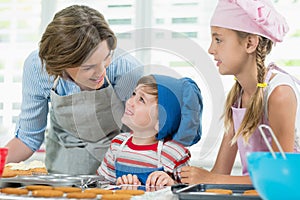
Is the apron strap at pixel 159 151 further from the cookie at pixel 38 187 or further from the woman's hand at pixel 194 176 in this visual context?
the cookie at pixel 38 187

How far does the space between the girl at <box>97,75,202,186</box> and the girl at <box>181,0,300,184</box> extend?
118mm

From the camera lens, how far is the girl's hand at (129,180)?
1448mm

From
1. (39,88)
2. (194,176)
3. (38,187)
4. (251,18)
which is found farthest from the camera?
(39,88)

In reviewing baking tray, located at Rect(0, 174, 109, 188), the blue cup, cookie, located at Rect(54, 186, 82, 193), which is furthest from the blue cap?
the blue cup

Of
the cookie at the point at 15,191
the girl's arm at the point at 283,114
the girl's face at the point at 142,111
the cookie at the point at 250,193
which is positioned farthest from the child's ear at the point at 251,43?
the cookie at the point at 15,191

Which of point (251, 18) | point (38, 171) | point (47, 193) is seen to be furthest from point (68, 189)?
point (251, 18)

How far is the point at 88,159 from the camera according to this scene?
5.96ft

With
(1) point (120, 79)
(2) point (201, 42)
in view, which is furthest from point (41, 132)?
(2) point (201, 42)

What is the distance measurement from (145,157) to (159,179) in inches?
6.4

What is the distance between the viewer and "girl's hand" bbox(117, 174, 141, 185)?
145cm

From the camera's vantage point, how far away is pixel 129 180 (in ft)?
4.76

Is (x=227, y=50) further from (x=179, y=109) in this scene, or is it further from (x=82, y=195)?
(x=82, y=195)

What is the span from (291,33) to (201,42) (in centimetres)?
49

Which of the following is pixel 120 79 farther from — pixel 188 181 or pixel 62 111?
pixel 188 181
